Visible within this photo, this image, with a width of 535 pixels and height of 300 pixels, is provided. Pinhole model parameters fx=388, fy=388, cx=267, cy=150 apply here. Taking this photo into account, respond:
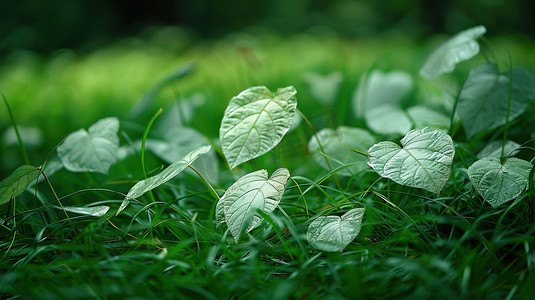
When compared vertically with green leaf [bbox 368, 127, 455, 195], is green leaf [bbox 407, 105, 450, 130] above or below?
below

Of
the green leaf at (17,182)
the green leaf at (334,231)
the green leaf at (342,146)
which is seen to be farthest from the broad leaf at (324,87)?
the green leaf at (17,182)

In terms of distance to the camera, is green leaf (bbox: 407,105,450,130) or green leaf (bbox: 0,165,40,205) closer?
green leaf (bbox: 0,165,40,205)

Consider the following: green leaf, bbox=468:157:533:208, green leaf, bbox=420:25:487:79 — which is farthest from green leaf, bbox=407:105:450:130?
green leaf, bbox=468:157:533:208

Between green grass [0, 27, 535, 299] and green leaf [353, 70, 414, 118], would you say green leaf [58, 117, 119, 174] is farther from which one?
green leaf [353, 70, 414, 118]

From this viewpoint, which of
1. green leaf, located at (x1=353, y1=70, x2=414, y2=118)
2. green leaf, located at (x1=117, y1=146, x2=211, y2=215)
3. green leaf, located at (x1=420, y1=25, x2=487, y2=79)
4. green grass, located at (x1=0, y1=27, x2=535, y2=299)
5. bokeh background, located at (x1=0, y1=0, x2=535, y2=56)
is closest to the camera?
green grass, located at (x1=0, y1=27, x2=535, y2=299)

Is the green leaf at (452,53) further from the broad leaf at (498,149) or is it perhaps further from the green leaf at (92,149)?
the green leaf at (92,149)

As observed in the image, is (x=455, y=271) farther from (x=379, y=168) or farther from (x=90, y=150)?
(x=90, y=150)

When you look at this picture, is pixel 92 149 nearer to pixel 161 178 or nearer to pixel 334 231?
pixel 161 178
